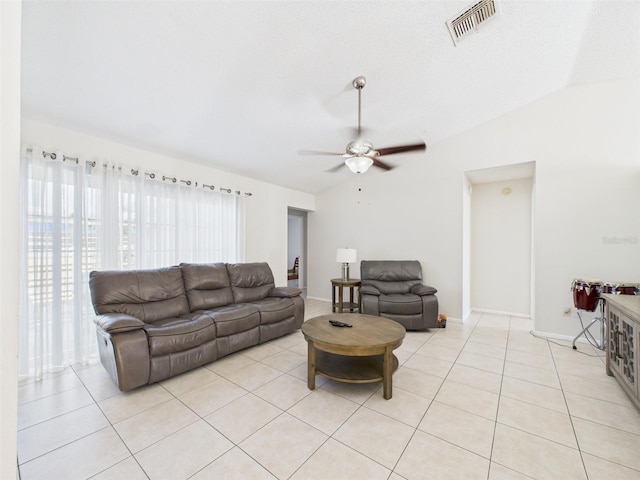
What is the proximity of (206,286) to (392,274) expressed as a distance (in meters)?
2.97

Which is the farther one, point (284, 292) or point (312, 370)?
point (284, 292)

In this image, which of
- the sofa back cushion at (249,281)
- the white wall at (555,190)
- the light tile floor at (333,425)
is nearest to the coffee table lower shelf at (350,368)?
the light tile floor at (333,425)

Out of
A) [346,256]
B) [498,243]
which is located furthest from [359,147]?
[498,243]

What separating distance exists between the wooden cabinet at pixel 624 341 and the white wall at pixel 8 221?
129 inches

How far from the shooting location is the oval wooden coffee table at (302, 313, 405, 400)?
7.09 ft

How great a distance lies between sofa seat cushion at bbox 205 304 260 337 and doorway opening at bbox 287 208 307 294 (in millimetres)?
3292

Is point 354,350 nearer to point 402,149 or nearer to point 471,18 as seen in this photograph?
point 402,149

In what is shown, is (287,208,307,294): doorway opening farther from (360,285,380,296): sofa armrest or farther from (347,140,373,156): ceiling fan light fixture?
(347,140,373,156): ceiling fan light fixture

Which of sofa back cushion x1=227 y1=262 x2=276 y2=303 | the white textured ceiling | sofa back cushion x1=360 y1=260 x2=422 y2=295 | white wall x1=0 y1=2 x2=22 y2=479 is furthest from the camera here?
sofa back cushion x1=360 y1=260 x2=422 y2=295

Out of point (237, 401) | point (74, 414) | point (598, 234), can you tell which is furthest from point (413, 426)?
point (598, 234)

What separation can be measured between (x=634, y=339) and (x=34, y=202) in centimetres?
521

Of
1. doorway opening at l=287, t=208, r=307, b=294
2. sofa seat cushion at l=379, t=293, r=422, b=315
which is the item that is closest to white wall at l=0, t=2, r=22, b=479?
sofa seat cushion at l=379, t=293, r=422, b=315

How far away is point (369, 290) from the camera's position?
4.15 m

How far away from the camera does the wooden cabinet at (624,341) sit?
Answer: 6.51ft
